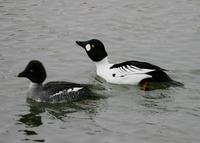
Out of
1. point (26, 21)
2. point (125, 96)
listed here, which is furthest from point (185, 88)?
point (26, 21)

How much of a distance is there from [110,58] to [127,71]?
208 centimetres

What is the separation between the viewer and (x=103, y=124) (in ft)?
37.1

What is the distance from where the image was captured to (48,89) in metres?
12.7

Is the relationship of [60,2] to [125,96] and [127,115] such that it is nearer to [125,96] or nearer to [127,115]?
[125,96]

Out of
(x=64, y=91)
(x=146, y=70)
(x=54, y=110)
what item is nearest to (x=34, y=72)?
(x=64, y=91)

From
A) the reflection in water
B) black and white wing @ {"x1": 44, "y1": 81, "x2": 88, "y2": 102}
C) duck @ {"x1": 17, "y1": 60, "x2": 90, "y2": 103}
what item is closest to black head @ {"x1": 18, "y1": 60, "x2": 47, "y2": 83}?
duck @ {"x1": 17, "y1": 60, "x2": 90, "y2": 103}

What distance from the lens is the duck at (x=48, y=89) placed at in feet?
41.3

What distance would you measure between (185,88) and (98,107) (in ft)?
6.74

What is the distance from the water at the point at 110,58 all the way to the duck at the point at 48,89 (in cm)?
17

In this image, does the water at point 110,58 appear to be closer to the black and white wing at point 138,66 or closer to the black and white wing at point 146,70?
the black and white wing at point 146,70

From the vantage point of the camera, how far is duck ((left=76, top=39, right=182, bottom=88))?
13.4 metres

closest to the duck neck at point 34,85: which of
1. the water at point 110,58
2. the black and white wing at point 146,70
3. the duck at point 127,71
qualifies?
the water at point 110,58

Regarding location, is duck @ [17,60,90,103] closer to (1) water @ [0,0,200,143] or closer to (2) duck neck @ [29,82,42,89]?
(2) duck neck @ [29,82,42,89]

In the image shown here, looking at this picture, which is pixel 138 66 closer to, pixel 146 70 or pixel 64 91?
pixel 146 70
